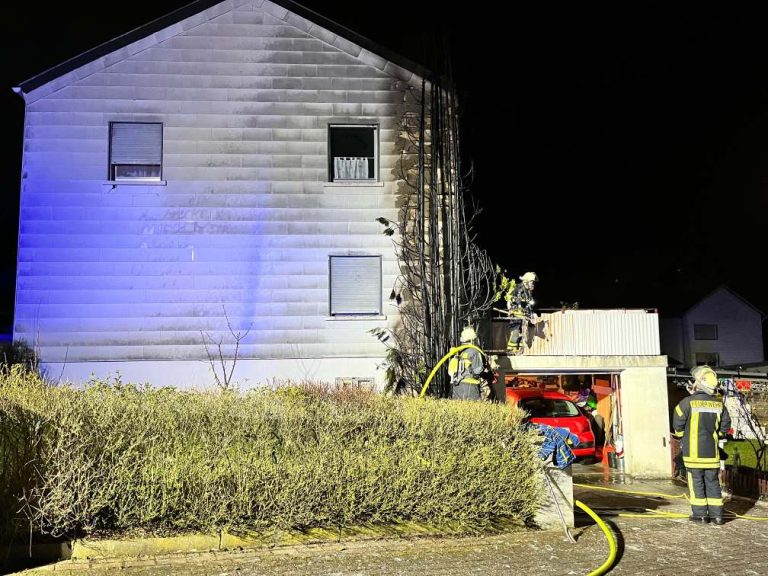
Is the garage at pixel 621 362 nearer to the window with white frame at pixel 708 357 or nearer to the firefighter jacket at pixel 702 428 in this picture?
the firefighter jacket at pixel 702 428

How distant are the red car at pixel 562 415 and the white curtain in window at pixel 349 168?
600 centimetres

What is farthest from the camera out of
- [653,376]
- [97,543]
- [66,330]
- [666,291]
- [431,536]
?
[666,291]

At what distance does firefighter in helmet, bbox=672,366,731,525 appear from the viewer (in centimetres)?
841

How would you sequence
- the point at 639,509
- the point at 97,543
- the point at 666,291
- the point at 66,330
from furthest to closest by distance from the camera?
the point at 666,291
the point at 66,330
the point at 639,509
the point at 97,543

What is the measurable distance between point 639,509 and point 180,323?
9.31 meters

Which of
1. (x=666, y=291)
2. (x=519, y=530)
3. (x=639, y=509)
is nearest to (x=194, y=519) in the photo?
(x=519, y=530)

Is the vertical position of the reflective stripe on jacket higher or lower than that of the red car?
higher

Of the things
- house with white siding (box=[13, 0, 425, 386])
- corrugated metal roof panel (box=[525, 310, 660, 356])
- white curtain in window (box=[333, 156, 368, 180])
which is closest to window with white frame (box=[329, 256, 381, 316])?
house with white siding (box=[13, 0, 425, 386])

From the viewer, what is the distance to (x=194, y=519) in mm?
6559

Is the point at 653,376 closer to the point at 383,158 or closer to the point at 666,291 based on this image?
the point at 383,158

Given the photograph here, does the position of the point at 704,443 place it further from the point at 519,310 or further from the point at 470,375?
the point at 519,310

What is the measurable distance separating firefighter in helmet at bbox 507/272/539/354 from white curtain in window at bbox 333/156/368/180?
4.03 m

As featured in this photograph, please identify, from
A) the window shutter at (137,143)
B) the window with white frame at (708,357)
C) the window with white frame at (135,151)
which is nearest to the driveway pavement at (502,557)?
the window with white frame at (135,151)

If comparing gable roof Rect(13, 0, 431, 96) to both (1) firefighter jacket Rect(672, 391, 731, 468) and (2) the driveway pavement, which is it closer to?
(1) firefighter jacket Rect(672, 391, 731, 468)
